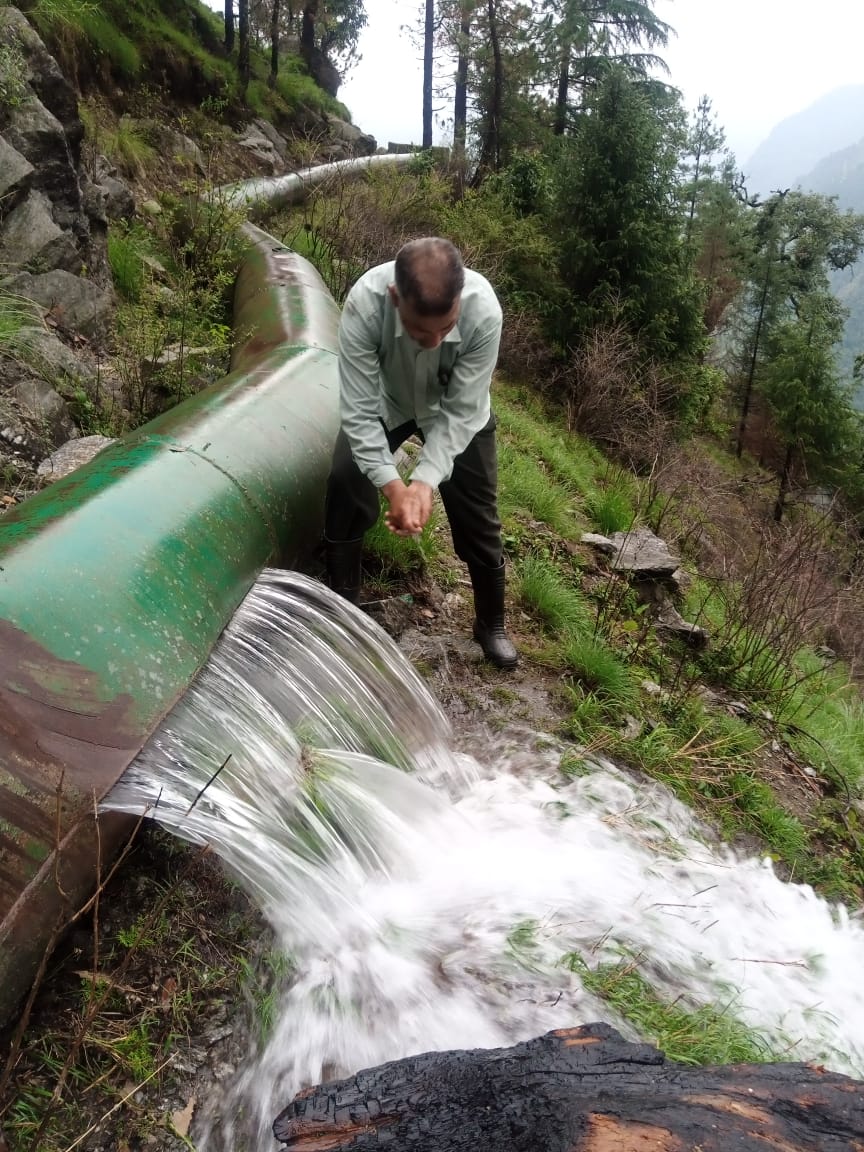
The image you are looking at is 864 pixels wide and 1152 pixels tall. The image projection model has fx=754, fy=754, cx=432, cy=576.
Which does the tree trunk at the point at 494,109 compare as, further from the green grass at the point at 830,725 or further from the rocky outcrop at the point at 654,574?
the green grass at the point at 830,725

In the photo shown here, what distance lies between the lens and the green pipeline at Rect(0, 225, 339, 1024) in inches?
65.5

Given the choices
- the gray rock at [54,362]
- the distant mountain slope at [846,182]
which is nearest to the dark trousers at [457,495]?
the gray rock at [54,362]

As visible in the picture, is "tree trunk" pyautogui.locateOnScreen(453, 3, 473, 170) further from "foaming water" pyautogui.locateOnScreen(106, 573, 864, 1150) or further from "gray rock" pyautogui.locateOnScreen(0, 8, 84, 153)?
"foaming water" pyautogui.locateOnScreen(106, 573, 864, 1150)

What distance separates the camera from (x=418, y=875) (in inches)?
95.2

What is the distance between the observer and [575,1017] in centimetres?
210

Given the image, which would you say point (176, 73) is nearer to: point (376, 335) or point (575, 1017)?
point (376, 335)

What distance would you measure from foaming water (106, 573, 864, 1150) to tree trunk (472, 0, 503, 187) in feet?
55.8

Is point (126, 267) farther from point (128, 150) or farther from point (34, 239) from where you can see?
point (128, 150)

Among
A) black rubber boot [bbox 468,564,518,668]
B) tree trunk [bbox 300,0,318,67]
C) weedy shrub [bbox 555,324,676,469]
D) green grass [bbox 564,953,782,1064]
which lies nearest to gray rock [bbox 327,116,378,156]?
tree trunk [bbox 300,0,318,67]

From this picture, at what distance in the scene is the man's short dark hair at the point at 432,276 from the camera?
227 centimetres

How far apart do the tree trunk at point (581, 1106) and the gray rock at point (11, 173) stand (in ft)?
15.6

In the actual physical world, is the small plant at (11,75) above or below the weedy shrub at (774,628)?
above

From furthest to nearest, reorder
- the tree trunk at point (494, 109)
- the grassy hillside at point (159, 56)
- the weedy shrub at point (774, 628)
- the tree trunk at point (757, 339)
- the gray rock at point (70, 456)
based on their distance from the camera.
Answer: the tree trunk at point (757, 339) < the tree trunk at point (494, 109) < the grassy hillside at point (159, 56) < the weedy shrub at point (774, 628) < the gray rock at point (70, 456)

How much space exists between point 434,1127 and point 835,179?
234 metres
